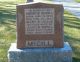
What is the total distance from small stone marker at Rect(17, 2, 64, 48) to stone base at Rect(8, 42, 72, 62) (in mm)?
147

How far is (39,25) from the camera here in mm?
6379

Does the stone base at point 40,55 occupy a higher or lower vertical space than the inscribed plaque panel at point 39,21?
lower

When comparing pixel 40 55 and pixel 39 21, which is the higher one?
pixel 39 21

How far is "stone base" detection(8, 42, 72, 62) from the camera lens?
631 centimetres

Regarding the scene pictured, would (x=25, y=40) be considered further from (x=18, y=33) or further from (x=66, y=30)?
(x=66, y=30)

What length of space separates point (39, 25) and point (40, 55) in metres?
0.64

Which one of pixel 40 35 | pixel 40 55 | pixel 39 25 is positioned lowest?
pixel 40 55

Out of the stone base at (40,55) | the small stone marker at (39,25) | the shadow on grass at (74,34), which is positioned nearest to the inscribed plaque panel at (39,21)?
the small stone marker at (39,25)

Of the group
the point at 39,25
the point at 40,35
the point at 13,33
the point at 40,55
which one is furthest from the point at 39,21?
the point at 13,33

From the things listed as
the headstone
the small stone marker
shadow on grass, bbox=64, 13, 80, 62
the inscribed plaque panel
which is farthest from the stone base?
shadow on grass, bbox=64, 13, 80, 62

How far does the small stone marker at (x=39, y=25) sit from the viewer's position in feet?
20.7

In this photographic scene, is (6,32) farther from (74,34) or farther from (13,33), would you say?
(74,34)

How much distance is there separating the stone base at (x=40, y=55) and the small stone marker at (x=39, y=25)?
0.48 feet

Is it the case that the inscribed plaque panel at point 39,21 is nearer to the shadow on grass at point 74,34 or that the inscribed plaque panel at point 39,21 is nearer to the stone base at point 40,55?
the stone base at point 40,55
